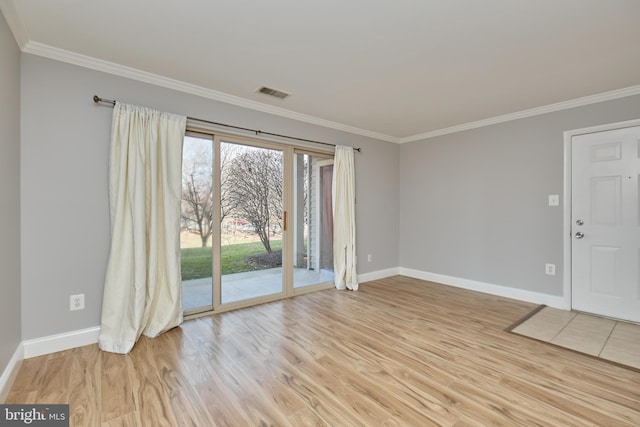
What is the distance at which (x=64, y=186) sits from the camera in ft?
7.87

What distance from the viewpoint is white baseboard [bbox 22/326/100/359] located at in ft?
7.39

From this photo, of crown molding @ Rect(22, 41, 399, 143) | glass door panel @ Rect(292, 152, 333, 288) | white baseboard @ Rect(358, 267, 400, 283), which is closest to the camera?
crown molding @ Rect(22, 41, 399, 143)

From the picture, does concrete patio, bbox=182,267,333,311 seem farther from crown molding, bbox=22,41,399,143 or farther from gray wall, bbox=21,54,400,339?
crown molding, bbox=22,41,399,143

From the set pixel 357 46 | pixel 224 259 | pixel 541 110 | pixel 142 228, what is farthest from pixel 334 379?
pixel 541 110

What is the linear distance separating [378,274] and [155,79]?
4009mm

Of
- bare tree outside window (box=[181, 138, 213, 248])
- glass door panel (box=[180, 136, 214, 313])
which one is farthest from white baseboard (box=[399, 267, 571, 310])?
bare tree outside window (box=[181, 138, 213, 248])

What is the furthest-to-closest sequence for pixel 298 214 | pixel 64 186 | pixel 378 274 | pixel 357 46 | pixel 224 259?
1. pixel 378 274
2. pixel 298 214
3. pixel 224 259
4. pixel 64 186
5. pixel 357 46

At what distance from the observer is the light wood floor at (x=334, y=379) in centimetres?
167

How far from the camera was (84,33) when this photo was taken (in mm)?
2127

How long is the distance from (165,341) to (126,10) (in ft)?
8.32

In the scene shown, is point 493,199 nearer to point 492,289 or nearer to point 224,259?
point 492,289

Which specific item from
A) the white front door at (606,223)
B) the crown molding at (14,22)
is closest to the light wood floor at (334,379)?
the white front door at (606,223)

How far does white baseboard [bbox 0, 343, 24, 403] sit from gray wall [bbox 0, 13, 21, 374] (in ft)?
0.14

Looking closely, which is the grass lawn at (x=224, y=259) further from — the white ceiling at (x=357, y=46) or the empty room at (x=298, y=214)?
the white ceiling at (x=357, y=46)
